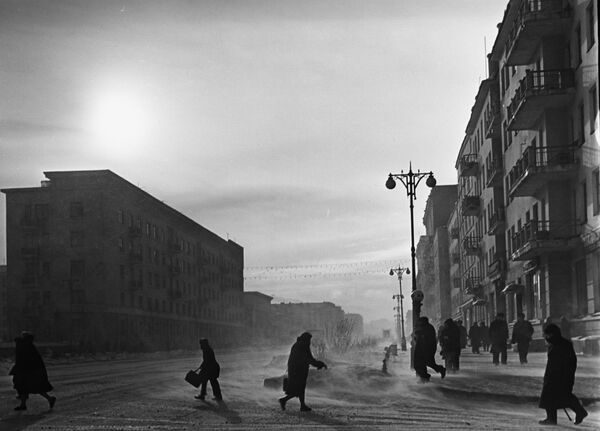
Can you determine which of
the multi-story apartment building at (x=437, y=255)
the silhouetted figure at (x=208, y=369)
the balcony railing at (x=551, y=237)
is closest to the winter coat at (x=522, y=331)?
the balcony railing at (x=551, y=237)

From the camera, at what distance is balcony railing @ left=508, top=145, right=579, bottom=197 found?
104 feet

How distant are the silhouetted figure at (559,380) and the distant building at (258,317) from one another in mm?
117622

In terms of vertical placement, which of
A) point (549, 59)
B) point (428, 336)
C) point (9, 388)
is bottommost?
point (9, 388)

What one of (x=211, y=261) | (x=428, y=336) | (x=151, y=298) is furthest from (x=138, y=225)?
(x=428, y=336)

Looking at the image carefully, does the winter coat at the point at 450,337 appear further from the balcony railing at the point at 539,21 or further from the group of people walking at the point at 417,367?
the balcony railing at the point at 539,21

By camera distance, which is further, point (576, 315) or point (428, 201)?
point (428, 201)

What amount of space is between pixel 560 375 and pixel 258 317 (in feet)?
469

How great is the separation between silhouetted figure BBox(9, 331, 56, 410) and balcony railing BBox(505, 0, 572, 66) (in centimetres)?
2395

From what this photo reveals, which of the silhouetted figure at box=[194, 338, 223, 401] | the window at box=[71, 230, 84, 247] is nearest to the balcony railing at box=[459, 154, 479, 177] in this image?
the window at box=[71, 230, 84, 247]

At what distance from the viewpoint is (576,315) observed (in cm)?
3197

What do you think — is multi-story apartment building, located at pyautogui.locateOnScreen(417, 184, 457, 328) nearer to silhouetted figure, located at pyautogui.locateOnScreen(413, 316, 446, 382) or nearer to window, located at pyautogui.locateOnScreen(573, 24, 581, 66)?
window, located at pyautogui.locateOnScreen(573, 24, 581, 66)

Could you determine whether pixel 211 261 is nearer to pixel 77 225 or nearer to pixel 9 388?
pixel 77 225

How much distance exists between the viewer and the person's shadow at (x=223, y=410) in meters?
13.4

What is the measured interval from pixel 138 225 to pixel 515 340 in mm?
58230
